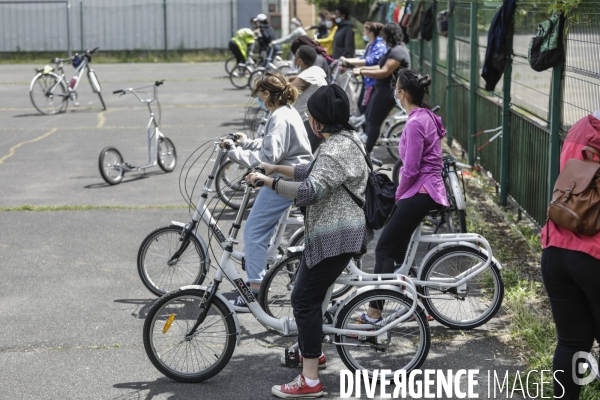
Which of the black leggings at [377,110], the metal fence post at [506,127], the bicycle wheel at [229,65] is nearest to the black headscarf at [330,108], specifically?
the metal fence post at [506,127]

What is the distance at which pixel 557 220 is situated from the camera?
4.28 meters

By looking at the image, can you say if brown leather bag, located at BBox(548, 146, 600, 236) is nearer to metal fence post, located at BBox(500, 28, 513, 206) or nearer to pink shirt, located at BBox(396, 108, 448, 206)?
pink shirt, located at BBox(396, 108, 448, 206)

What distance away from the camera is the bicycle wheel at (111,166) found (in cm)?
1143

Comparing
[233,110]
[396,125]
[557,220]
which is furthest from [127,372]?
[233,110]

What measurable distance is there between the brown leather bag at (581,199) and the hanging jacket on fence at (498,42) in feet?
16.9

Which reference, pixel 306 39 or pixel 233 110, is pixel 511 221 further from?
pixel 233 110

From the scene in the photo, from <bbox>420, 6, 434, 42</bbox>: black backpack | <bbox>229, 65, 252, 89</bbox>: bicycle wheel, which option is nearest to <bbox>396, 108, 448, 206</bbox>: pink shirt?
<bbox>420, 6, 434, 42</bbox>: black backpack

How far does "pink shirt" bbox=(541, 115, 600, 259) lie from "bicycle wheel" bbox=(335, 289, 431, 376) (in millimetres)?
1209

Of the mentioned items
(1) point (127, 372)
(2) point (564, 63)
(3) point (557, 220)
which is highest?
(2) point (564, 63)

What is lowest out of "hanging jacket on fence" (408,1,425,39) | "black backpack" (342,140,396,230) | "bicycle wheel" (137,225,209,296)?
"bicycle wheel" (137,225,209,296)

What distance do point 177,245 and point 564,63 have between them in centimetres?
355

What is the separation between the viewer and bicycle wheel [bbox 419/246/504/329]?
6.21 meters

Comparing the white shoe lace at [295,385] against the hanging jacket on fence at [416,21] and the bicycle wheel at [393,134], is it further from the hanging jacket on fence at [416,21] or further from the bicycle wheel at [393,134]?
the hanging jacket on fence at [416,21]

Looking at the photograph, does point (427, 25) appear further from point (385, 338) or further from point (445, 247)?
point (385, 338)
